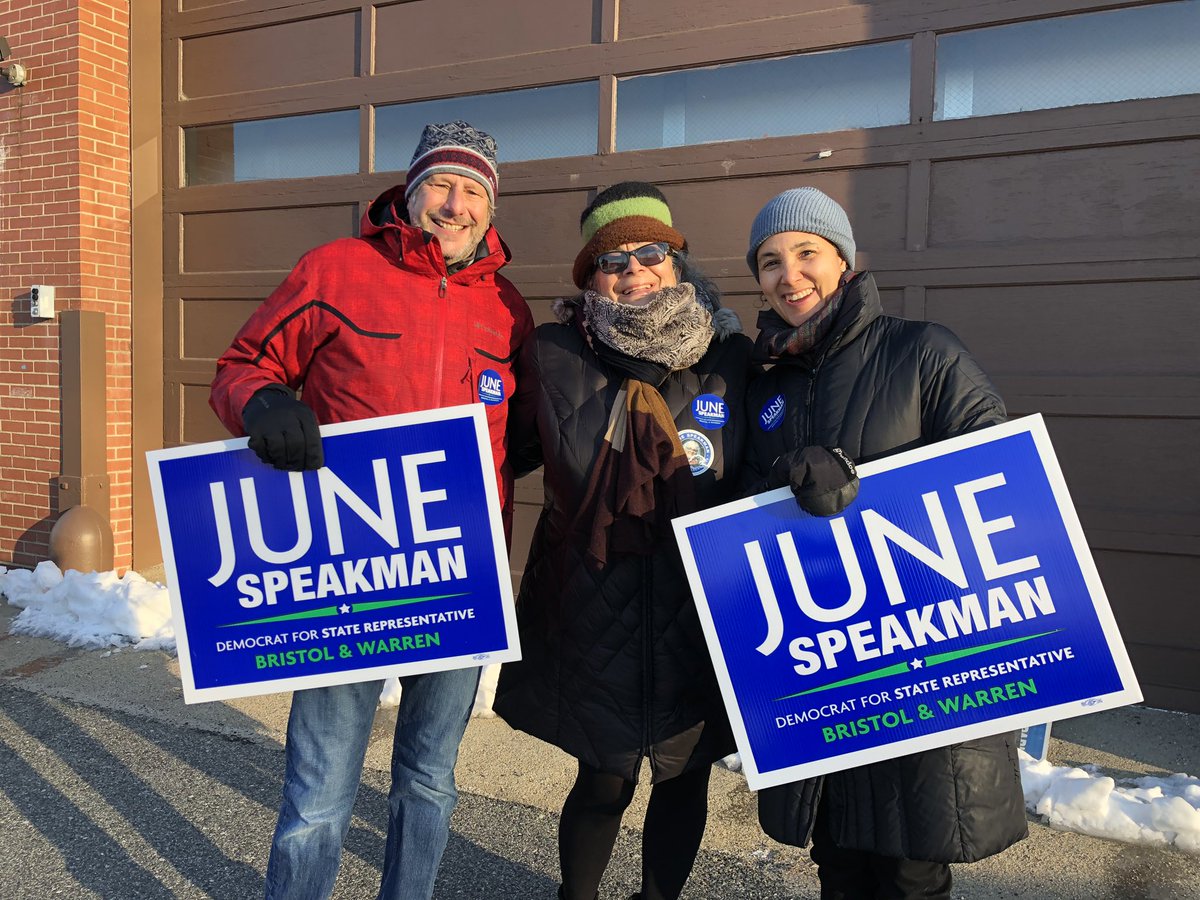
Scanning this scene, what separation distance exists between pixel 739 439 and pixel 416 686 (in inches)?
36.9

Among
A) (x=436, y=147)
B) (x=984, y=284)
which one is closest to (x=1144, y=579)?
(x=984, y=284)

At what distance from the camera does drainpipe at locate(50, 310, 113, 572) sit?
5.36 meters

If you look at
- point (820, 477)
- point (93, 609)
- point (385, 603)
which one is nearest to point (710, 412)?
point (820, 477)

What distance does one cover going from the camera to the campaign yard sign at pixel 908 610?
1.70 meters

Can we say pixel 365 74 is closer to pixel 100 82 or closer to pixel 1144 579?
pixel 100 82

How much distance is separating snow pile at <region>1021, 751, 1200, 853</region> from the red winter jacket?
2.23 metres

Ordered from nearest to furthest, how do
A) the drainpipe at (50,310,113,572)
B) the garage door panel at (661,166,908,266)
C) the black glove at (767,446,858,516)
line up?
the black glove at (767,446,858,516)
the garage door panel at (661,166,908,266)
the drainpipe at (50,310,113,572)

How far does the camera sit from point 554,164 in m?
Answer: 4.58

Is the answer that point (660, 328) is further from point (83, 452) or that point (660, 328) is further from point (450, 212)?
point (83, 452)

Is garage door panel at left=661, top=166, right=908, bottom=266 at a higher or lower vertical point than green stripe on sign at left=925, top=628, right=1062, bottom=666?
higher

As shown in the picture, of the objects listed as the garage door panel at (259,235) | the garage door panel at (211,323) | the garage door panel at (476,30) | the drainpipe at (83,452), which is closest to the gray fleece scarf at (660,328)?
the garage door panel at (476,30)

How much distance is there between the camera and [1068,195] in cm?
357

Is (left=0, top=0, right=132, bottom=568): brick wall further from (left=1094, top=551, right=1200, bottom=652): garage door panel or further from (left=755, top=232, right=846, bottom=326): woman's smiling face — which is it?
(left=1094, top=551, right=1200, bottom=652): garage door panel

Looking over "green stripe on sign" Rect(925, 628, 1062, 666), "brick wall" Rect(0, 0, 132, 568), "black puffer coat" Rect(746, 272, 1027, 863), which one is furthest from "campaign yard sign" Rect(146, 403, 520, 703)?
"brick wall" Rect(0, 0, 132, 568)
